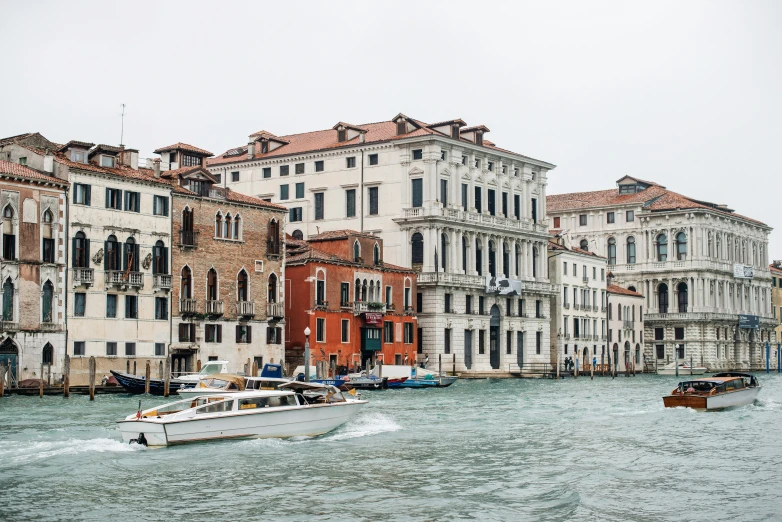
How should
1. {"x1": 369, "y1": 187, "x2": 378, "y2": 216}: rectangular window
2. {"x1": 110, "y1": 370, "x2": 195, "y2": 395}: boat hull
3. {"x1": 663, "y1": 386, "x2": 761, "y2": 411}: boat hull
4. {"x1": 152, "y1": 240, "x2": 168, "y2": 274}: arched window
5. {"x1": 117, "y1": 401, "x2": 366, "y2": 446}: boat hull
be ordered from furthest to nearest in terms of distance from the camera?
{"x1": 369, "y1": 187, "x2": 378, "y2": 216}: rectangular window
{"x1": 152, "y1": 240, "x2": 168, "y2": 274}: arched window
{"x1": 110, "y1": 370, "x2": 195, "y2": 395}: boat hull
{"x1": 663, "y1": 386, "x2": 761, "y2": 411}: boat hull
{"x1": 117, "y1": 401, "x2": 366, "y2": 446}: boat hull

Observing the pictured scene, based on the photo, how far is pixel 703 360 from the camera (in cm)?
9631

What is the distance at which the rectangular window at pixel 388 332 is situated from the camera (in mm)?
64062

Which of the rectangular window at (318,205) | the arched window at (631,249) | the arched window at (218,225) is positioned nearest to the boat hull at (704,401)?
the arched window at (218,225)

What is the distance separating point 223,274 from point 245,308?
1.92 m

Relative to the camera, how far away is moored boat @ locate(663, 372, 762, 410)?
39.3m

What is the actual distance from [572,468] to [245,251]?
33518 mm

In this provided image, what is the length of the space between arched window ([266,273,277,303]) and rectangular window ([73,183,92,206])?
435 inches

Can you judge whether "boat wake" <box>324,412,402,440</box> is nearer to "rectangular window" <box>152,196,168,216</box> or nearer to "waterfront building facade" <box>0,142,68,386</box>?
"waterfront building facade" <box>0,142,68,386</box>

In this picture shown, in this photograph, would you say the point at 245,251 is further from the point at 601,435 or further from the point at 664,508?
the point at 664,508

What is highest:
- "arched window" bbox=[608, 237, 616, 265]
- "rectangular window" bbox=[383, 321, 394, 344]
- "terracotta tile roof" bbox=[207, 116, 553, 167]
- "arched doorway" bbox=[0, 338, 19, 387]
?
"terracotta tile roof" bbox=[207, 116, 553, 167]

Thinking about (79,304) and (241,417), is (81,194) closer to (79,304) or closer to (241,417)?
(79,304)

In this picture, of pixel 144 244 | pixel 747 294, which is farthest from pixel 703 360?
pixel 144 244

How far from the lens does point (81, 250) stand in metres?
49.1

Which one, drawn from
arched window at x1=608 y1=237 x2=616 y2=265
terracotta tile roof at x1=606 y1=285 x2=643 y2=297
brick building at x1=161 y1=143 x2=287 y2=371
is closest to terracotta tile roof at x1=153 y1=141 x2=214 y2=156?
brick building at x1=161 y1=143 x2=287 y2=371
